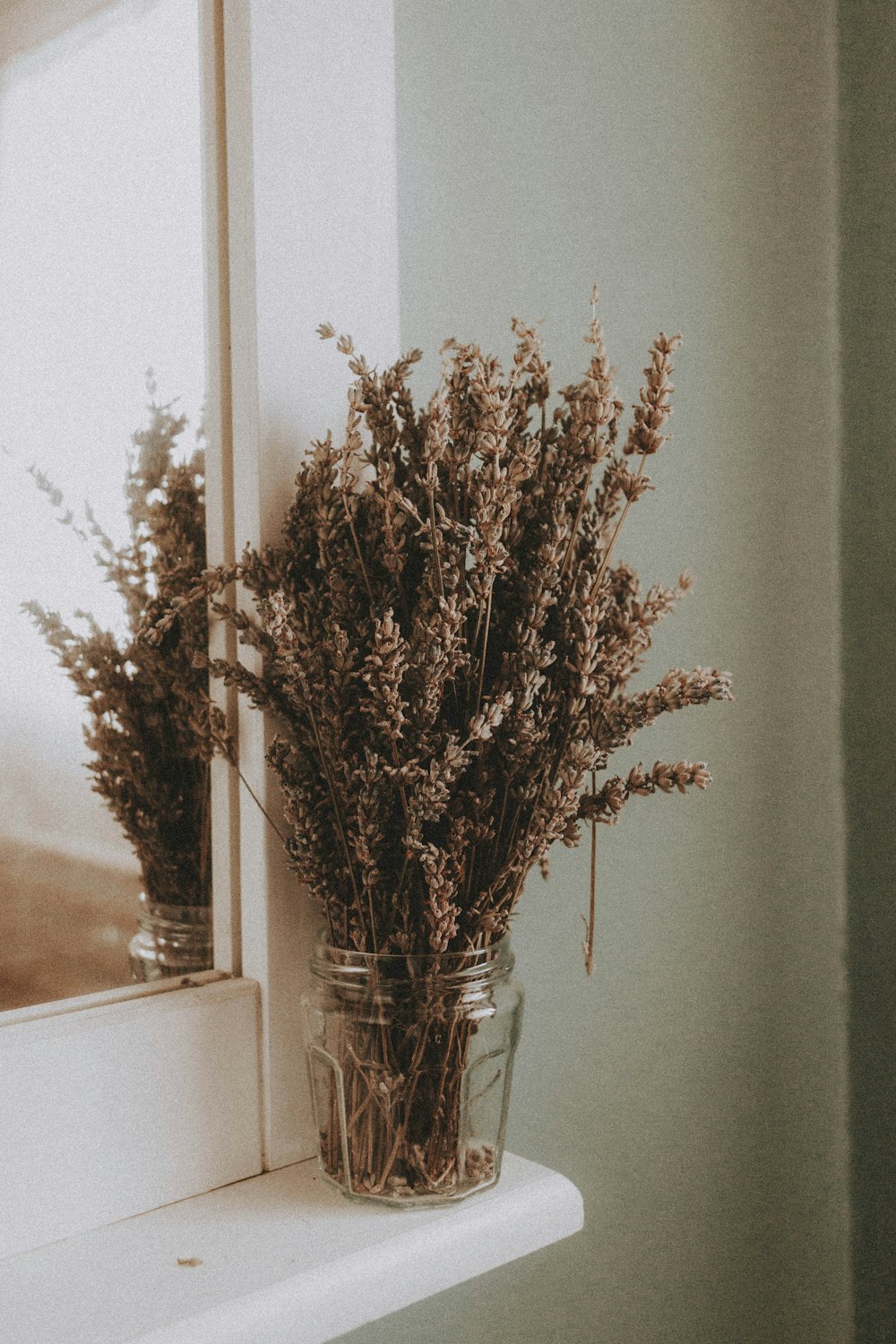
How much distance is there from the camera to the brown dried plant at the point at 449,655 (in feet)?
2.22

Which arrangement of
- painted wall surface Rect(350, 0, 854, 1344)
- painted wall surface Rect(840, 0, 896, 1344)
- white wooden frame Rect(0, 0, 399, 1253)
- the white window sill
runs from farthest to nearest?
painted wall surface Rect(840, 0, 896, 1344) < painted wall surface Rect(350, 0, 854, 1344) < white wooden frame Rect(0, 0, 399, 1253) < the white window sill

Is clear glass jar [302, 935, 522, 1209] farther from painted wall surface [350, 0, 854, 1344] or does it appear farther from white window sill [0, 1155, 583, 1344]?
painted wall surface [350, 0, 854, 1344]

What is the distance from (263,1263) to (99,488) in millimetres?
502

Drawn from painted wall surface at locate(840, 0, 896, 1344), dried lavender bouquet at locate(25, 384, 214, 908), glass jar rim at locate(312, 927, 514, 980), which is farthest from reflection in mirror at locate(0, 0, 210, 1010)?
painted wall surface at locate(840, 0, 896, 1344)

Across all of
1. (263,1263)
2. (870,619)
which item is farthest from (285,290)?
(870,619)

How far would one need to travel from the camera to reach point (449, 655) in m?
0.68

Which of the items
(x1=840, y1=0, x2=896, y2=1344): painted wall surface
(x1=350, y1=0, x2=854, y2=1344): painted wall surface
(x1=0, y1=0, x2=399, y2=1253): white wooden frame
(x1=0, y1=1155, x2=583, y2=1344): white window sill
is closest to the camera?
(x1=0, y1=1155, x2=583, y2=1344): white window sill

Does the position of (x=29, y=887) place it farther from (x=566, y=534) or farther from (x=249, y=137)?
(x=249, y=137)

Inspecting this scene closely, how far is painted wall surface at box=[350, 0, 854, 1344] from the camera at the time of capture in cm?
97

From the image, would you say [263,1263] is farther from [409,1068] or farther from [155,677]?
[155,677]

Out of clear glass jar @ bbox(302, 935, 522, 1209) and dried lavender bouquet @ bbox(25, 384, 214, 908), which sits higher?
dried lavender bouquet @ bbox(25, 384, 214, 908)

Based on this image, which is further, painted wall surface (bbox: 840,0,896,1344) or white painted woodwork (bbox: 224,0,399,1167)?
painted wall surface (bbox: 840,0,896,1344)

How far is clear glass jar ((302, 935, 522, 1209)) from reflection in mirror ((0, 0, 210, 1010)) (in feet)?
0.49

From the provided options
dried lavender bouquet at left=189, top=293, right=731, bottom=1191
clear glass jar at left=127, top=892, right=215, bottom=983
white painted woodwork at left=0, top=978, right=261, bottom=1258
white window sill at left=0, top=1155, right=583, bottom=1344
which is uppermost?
dried lavender bouquet at left=189, top=293, right=731, bottom=1191
